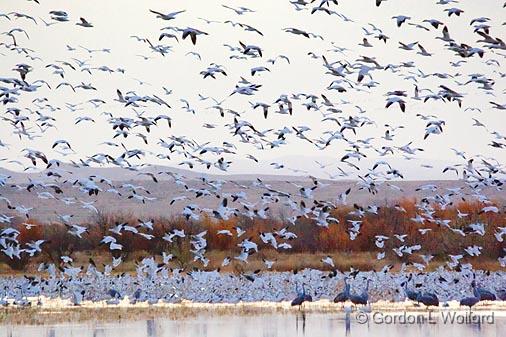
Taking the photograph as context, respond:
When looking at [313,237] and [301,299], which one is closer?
[301,299]

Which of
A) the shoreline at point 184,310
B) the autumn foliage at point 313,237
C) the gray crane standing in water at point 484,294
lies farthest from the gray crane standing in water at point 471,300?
the autumn foliage at point 313,237

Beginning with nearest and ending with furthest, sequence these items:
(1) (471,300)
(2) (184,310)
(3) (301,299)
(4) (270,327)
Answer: (4) (270,327), (1) (471,300), (3) (301,299), (2) (184,310)

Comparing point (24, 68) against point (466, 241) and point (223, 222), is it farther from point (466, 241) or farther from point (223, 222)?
point (223, 222)

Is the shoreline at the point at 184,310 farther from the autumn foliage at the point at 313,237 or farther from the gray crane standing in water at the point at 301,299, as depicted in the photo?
the autumn foliage at the point at 313,237

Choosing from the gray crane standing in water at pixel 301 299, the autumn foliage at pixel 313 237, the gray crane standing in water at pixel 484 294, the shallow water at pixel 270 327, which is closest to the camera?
the shallow water at pixel 270 327

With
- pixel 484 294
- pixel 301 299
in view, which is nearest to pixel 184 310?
pixel 301 299

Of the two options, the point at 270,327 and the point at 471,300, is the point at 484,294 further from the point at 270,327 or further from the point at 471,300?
the point at 270,327

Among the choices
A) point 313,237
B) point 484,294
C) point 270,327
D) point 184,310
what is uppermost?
point 313,237

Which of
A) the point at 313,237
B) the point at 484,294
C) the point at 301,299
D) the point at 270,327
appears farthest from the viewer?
the point at 313,237

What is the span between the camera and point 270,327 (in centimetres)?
2958

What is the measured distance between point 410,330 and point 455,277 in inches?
342

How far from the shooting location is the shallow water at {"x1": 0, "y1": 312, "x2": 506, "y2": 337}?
28.5 m

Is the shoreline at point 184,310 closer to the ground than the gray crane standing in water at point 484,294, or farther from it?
closer to the ground

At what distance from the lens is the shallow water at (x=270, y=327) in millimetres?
28453
